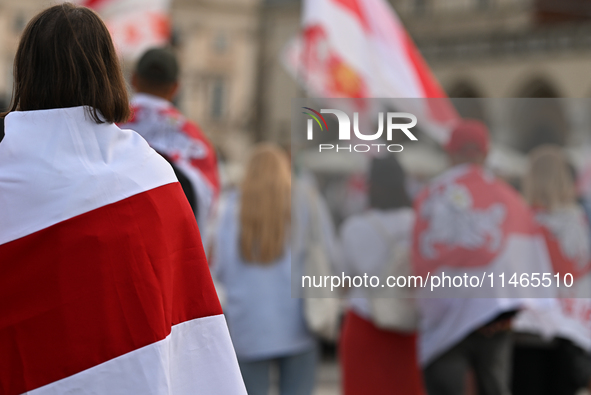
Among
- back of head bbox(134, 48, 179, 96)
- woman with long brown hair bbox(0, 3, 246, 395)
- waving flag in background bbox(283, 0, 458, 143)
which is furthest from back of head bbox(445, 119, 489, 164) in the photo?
woman with long brown hair bbox(0, 3, 246, 395)

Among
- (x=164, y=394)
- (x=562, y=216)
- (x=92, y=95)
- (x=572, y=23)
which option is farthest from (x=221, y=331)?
(x=572, y=23)

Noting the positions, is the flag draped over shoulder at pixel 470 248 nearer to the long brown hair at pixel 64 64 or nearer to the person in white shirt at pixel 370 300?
the person in white shirt at pixel 370 300

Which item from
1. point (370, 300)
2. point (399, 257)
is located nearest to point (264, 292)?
point (370, 300)

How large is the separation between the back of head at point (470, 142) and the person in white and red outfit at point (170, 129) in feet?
4.25

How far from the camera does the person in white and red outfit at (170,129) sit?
3.87 m

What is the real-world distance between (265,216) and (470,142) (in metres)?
1.27

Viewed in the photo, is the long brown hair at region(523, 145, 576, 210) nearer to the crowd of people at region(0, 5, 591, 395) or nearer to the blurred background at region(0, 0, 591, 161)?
the crowd of people at region(0, 5, 591, 395)

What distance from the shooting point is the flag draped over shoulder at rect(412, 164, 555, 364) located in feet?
13.7

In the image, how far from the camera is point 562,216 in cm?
493

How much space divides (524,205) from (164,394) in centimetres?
282

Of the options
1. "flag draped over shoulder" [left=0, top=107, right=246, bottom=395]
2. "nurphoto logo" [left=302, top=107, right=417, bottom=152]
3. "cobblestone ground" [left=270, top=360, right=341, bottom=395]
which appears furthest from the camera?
"cobblestone ground" [left=270, top=360, right=341, bottom=395]

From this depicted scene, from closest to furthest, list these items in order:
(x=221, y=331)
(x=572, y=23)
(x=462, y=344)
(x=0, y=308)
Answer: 1. (x=0, y=308)
2. (x=221, y=331)
3. (x=462, y=344)
4. (x=572, y=23)

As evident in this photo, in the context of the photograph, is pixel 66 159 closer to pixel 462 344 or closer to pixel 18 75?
pixel 18 75

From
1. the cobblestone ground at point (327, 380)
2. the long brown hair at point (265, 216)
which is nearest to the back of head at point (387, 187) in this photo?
the long brown hair at point (265, 216)
